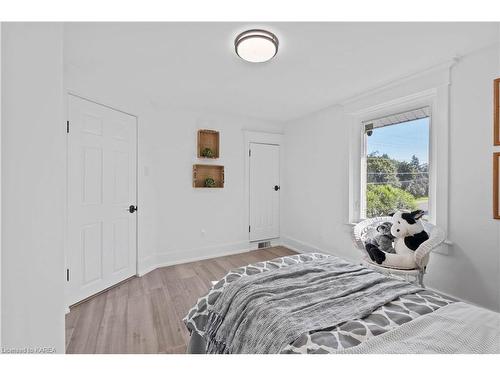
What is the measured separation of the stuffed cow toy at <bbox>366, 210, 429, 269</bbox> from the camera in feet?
6.98

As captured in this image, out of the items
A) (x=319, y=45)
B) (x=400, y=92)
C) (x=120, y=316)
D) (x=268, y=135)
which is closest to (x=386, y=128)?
(x=400, y=92)

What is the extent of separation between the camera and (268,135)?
4328 mm

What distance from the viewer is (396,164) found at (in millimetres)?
2854

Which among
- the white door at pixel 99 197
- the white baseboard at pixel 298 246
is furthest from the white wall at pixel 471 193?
the white door at pixel 99 197

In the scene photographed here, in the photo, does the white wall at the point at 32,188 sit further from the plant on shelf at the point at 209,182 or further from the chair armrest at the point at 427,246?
the plant on shelf at the point at 209,182

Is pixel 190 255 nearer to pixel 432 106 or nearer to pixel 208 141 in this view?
pixel 208 141

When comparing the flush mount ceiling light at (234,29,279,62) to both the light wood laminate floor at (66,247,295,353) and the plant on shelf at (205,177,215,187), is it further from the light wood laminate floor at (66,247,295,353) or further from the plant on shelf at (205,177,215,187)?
the light wood laminate floor at (66,247,295,353)

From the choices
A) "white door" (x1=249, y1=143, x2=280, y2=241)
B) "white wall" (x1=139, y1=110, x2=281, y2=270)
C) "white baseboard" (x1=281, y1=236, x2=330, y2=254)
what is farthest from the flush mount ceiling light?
"white baseboard" (x1=281, y1=236, x2=330, y2=254)

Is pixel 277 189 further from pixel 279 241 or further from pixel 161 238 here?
pixel 161 238

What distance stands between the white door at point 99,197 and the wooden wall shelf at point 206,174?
0.91 meters

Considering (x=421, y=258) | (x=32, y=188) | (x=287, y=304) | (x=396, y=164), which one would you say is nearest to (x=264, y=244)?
(x=396, y=164)

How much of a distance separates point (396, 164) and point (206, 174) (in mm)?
2626

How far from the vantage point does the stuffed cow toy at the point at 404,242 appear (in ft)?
6.98
